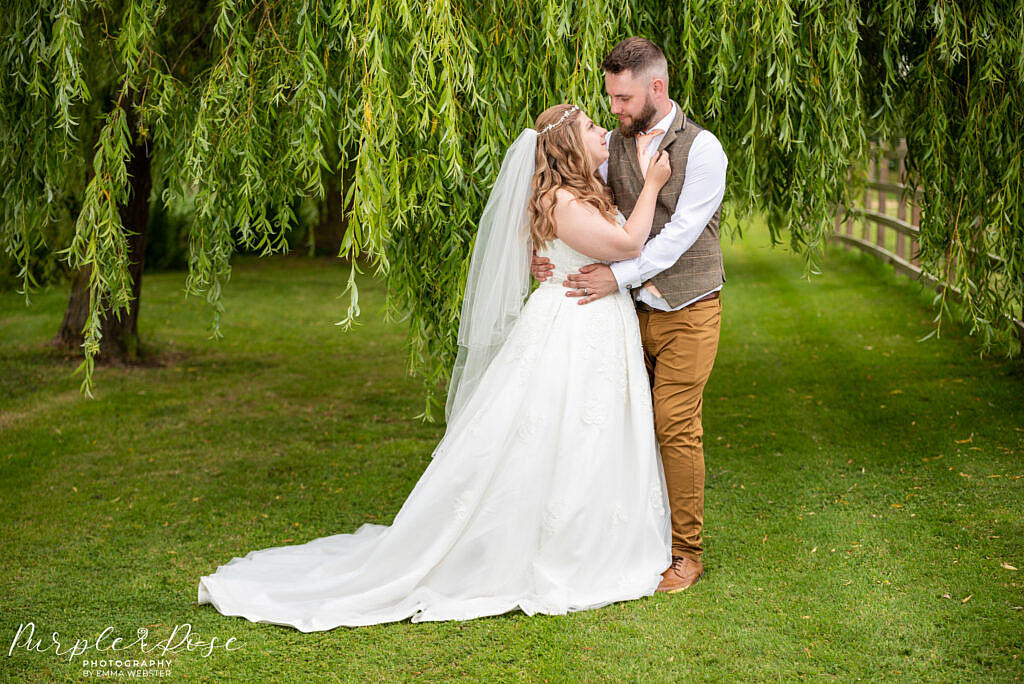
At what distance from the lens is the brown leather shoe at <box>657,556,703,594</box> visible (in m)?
3.65

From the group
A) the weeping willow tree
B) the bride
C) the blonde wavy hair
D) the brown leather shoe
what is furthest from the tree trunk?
the brown leather shoe

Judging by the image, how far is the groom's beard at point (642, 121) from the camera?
139 inches

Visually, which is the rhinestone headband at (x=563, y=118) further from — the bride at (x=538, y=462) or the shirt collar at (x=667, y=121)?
the shirt collar at (x=667, y=121)

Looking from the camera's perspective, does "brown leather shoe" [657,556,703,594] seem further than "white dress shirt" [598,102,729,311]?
Yes

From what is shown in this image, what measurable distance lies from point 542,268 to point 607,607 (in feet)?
4.60

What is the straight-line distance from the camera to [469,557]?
355 centimetres

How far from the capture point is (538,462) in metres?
3.55

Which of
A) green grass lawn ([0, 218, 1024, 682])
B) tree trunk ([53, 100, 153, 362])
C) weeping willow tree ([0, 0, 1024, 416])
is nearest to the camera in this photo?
green grass lawn ([0, 218, 1024, 682])

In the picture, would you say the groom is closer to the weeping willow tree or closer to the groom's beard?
the groom's beard

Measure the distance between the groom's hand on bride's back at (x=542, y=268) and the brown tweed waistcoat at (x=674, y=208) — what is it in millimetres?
384

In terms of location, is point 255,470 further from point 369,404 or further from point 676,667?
point 676,667

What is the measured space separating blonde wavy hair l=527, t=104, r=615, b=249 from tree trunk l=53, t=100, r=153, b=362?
4615mm

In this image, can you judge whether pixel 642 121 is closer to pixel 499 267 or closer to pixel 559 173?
pixel 559 173

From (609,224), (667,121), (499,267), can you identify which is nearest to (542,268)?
(499,267)
